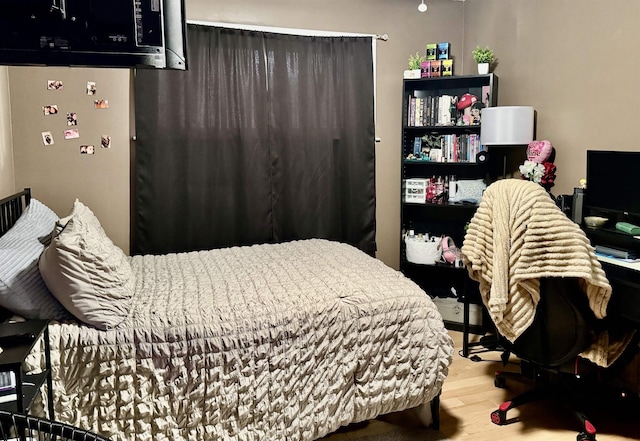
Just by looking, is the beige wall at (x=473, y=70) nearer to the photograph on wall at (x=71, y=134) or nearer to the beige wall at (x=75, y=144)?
the beige wall at (x=75, y=144)

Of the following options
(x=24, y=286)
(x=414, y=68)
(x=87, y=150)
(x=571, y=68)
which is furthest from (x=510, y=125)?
(x=24, y=286)

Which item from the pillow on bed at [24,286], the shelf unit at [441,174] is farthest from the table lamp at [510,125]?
the pillow on bed at [24,286]

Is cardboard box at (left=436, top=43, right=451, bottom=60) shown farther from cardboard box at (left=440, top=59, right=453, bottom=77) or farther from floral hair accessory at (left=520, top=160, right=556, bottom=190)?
floral hair accessory at (left=520, top=160, right=556, bottom=190)

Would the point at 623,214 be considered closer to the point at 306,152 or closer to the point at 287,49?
the point at 306,152

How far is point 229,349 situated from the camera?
217cm

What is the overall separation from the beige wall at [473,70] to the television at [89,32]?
6.10 feet

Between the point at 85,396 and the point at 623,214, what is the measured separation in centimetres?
279

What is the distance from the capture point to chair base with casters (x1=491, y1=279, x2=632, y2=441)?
7.87 ft

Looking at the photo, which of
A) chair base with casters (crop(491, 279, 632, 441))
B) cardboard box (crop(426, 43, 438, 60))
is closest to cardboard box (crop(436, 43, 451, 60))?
cardboard box (crop(426, 43, 438, 60))

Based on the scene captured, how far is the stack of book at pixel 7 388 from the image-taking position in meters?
1.68

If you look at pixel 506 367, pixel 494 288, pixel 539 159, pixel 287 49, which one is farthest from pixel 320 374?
pixel 287 49

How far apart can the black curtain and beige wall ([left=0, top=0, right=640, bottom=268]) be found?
0.53ft

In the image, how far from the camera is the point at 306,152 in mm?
3953

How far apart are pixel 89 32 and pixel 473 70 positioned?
10.8ft
